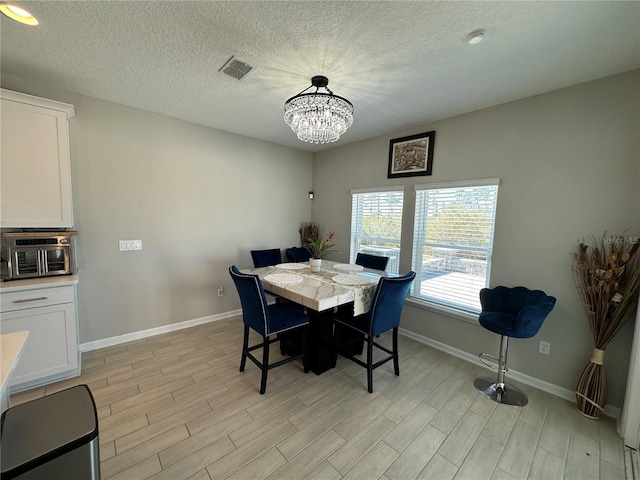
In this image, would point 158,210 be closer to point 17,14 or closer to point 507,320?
point 17,14

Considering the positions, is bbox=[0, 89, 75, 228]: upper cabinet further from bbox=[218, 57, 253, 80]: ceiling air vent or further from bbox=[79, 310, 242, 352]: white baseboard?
bbox=[218, 57, 253, 80]: ceiling air vent

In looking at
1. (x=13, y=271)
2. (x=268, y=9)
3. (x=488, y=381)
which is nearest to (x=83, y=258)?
(x=13, y=271)

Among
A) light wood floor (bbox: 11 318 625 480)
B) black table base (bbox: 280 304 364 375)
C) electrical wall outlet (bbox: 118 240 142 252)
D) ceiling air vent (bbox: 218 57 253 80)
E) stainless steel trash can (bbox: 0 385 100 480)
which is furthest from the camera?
electrical wall outlet (bbox: 118 240 142 252)

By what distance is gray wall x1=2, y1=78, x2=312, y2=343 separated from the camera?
2.74 meters

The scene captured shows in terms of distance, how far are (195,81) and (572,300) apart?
385 cm

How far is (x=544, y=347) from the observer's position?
236 cm

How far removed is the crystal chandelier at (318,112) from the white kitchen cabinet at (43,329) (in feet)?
8.12

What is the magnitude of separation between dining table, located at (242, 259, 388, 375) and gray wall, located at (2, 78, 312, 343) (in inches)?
47.8

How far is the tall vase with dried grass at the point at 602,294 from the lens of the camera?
188 centimetres

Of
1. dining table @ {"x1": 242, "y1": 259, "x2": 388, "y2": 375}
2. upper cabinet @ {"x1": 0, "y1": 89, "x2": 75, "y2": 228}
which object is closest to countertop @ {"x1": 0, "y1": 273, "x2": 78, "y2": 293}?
upper cabinet @ {"x1": 0, "y1": 89, "x2": 75, "y2": 228}

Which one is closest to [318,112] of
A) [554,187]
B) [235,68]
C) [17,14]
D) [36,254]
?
[235,68]

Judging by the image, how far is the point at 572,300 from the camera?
7.29 feet

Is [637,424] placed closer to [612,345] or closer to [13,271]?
[612,345]

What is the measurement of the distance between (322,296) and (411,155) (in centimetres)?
229
